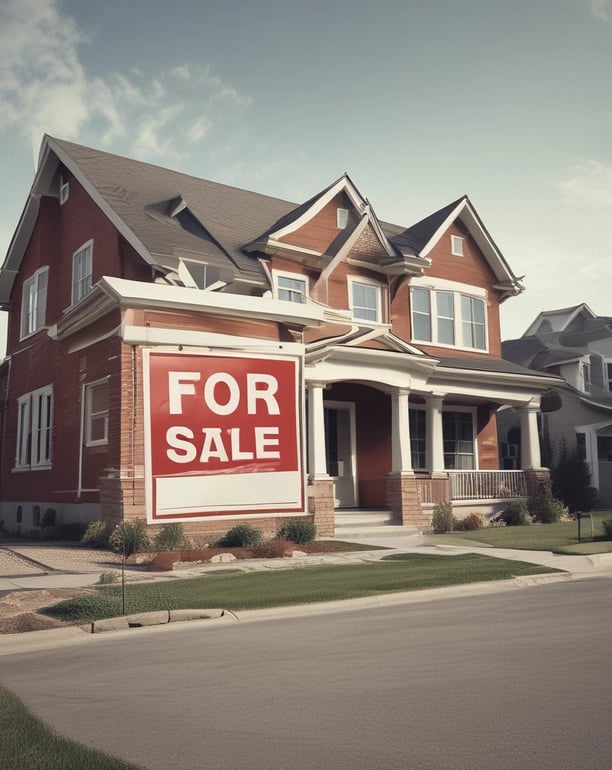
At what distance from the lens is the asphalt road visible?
15.0 ft

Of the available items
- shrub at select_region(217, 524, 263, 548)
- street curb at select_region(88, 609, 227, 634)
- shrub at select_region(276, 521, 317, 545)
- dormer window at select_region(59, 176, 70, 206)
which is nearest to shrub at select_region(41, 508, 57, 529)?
shrub at select_region(217, 524, 263, 548)

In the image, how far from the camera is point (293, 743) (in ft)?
15.6

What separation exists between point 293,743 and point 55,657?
12.1 ft

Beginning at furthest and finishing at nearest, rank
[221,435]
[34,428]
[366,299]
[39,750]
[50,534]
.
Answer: [366,299], [34,428], [50,534], [221,435], [39,750]

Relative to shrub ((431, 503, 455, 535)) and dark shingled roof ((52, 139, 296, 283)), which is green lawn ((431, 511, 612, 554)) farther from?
dark shingled roof ((52, 139, 296, 283))

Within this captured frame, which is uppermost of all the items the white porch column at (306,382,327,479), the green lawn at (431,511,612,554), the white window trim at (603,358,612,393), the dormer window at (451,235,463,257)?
the dormer window at (451,235,463,257)

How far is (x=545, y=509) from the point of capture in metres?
23.1

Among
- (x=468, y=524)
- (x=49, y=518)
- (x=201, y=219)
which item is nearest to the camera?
(x=49, y=518)

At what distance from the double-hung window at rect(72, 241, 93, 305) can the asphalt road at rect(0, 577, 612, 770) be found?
1456cm

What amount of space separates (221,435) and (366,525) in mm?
8105

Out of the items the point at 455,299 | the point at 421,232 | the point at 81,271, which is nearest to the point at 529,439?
the point at 455,299

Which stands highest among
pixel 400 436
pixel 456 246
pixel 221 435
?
pixel 456 246

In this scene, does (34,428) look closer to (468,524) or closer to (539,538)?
(468,524)

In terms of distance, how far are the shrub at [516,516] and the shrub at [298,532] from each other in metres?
8.16
